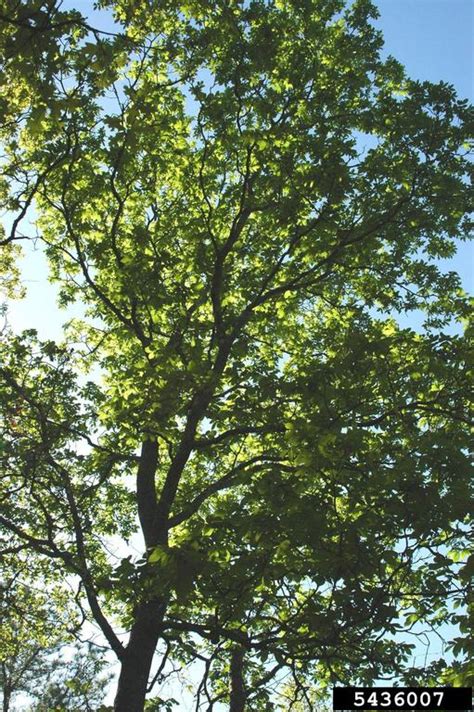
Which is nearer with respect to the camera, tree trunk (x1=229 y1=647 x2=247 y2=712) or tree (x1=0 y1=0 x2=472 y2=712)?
tree (x1=0 y1=0 x2=472 y2=712)

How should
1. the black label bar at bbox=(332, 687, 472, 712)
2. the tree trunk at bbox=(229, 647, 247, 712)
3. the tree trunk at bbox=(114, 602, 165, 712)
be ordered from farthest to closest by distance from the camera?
the tree trunk at bbox=(229, 647, 247, 712) < the tree trunk at bbox=(114, 602, 165, 712) < the black label bar at bbox=(332, 687, 472, 712)

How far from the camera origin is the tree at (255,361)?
7262 mm

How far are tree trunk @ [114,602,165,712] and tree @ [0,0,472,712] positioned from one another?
4cm

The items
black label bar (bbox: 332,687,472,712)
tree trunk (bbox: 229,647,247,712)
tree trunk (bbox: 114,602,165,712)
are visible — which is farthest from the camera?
tree trunk (bbox: 229,647,247,712)

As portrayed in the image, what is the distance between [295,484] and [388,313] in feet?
24.2

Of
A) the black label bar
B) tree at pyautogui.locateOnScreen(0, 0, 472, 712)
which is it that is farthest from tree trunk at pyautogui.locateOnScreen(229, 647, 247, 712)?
the black label bar

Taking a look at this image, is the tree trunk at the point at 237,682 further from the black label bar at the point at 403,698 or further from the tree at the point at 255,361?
the black label bar at the point at 403,698

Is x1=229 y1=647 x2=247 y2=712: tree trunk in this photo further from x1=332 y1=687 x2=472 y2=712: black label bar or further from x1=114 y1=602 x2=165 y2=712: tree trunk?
x1=332 y1=687 x2=472 y2=712: black label bar

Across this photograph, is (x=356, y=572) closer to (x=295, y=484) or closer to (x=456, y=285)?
(x=295, y=484)

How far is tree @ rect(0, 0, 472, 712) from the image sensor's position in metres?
7.26

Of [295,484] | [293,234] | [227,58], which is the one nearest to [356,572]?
[295,484]

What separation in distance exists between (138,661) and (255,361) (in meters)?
7.11

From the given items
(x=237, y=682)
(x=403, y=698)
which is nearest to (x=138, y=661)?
(x=237, y=682)

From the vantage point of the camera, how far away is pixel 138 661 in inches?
404
